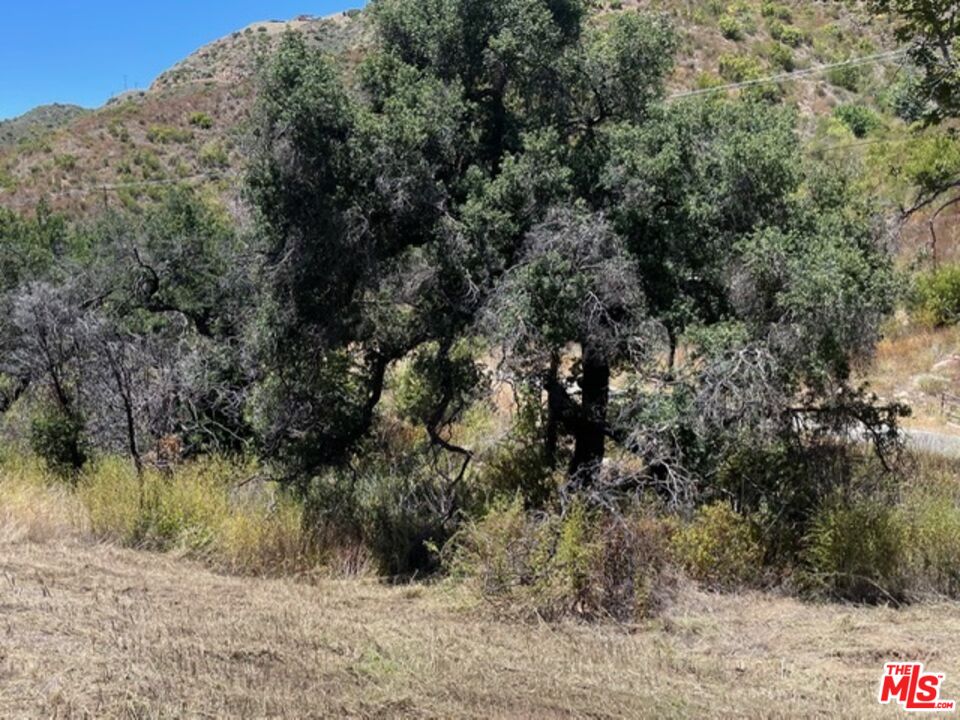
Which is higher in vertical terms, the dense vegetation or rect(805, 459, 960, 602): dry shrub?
the dense vegetation

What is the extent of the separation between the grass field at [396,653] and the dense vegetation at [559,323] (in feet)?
2.33

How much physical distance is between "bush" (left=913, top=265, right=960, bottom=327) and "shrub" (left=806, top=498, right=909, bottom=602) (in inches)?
565

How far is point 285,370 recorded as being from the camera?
1042 centimetres

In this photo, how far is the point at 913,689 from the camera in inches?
224

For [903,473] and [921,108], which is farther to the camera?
[921,108]

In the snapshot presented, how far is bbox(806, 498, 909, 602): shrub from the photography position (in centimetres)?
823

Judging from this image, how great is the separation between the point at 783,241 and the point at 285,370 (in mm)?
6040

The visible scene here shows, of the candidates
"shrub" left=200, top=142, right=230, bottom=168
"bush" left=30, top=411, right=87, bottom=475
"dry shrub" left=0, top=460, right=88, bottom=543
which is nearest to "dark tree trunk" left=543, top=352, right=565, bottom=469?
"dry shrub" left=0, top=460, right=88, bottom=543

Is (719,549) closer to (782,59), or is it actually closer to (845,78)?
(845,78)

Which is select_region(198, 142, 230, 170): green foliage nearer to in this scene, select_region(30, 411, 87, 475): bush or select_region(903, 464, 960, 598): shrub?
select_region(30, 411, 87, 475): bush

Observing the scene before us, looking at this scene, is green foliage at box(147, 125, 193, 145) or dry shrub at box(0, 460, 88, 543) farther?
green foliage at box(147, 125, 193, 145)

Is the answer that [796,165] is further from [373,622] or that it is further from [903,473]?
[373,622]

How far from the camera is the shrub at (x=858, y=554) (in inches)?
324

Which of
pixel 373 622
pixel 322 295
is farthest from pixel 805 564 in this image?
pixel 322 295
